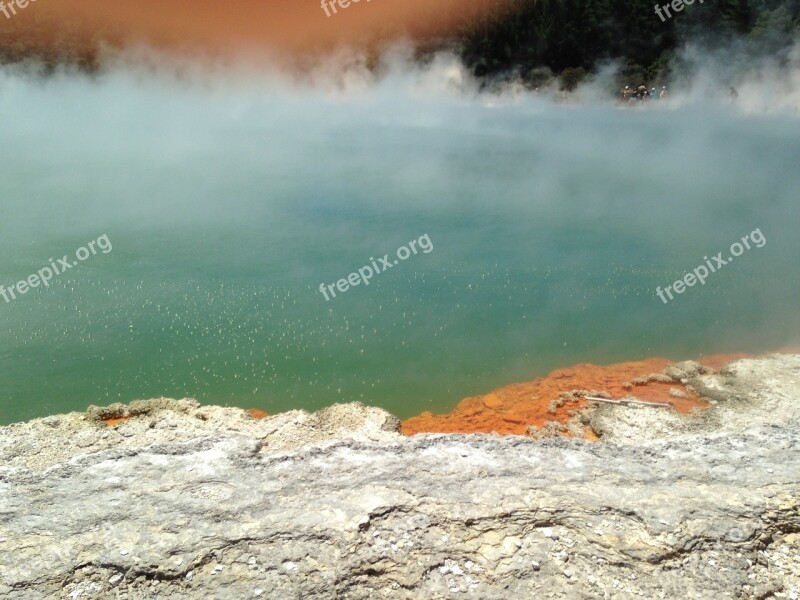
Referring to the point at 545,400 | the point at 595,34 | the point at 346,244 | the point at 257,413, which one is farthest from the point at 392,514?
the point at 595,34

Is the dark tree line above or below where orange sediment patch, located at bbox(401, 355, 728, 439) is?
above

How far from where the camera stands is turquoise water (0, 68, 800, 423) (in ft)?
19.2

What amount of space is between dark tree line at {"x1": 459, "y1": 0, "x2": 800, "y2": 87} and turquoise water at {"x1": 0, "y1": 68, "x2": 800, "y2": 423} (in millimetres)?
7565

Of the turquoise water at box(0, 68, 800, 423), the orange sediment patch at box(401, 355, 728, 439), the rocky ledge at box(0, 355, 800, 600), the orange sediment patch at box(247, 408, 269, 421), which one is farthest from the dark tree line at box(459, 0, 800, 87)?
the rocky ledge at box(0, 355, 800, 600)

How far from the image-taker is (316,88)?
23891 mm

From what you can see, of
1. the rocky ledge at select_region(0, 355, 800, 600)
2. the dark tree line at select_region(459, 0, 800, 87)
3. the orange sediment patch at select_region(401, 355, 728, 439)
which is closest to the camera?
the rocky ledge at select_region(0, 355, 800, 600)

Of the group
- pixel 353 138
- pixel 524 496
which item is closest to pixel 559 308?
pixel 524 496

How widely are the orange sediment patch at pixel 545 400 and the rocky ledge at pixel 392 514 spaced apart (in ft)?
2.93

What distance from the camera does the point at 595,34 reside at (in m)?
24.7

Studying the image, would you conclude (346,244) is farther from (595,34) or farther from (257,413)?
(595,34)

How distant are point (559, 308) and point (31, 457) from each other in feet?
18.9

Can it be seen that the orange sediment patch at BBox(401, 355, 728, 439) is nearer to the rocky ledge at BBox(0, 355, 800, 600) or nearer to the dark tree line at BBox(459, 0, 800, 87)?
the rocky ledge at BBox(0, 355, 800, 600)

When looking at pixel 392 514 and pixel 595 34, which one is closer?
pixel 392 514

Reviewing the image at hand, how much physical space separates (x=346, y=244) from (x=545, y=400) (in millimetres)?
Answer: 4420
